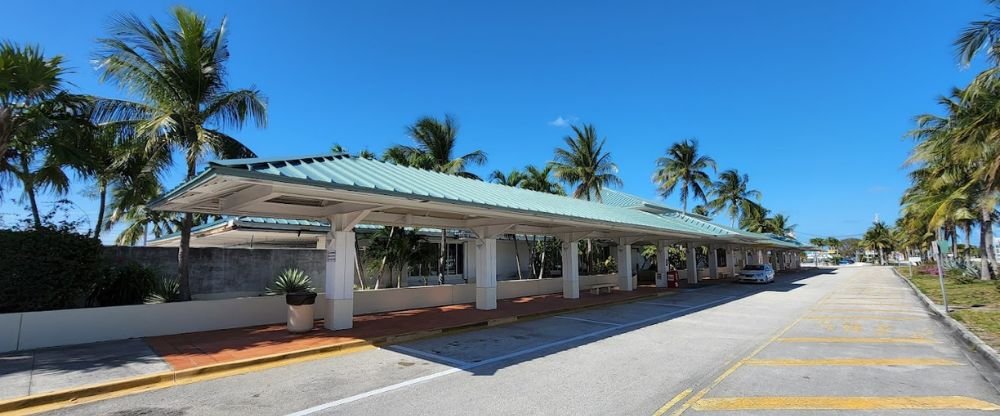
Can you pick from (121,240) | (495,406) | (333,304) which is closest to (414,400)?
(495,406)

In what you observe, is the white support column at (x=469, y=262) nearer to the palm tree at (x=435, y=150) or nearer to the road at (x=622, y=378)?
the palm tree at (x=435, y=150)

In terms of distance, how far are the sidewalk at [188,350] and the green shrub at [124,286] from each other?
2.16m

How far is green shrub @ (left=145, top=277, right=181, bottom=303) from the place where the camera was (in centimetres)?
1220

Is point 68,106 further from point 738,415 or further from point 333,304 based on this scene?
point 738,415

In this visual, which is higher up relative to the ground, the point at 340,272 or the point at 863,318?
the point at 340,272

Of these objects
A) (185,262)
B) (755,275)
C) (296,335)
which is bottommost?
(296,335)

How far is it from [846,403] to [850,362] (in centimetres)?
305

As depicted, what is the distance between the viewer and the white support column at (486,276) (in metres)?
15.8

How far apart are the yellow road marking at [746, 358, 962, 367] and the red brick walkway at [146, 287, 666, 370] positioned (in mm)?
7010

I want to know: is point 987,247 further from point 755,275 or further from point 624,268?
point 624,268

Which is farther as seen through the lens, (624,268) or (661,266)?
(661,266)

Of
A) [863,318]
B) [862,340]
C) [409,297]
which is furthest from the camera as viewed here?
[409,297]

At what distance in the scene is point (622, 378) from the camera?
7.38m

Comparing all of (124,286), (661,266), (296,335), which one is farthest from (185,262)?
(661,266)
